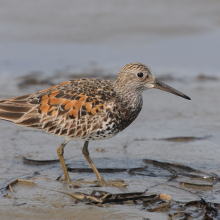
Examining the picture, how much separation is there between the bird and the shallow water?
0.61m

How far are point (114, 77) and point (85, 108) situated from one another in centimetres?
576

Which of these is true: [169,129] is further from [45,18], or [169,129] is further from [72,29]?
[45,18]

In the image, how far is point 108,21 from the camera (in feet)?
51.2

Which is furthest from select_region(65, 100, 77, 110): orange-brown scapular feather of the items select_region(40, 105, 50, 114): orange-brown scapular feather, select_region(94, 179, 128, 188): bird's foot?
select_region(94, 179, 128, 188): bird's foot

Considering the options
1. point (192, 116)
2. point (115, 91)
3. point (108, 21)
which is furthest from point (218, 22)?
point (115, 91)

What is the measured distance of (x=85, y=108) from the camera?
588 cm

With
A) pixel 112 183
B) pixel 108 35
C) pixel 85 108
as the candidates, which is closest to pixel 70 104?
pixel 85 108

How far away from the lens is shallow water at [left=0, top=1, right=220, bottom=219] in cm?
531

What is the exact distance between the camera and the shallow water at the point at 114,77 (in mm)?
5312

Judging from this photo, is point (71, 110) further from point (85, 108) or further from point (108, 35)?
point (108, 35)

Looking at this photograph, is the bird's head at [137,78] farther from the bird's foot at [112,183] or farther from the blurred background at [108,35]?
the blurred background at [108,35]

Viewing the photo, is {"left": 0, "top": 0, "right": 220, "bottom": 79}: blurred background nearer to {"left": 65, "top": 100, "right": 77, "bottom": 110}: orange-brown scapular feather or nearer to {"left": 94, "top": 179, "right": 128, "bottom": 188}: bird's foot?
{"left": 65, "top": 100, "right": 77, "bottom": 110}: orange-brown scapular feather

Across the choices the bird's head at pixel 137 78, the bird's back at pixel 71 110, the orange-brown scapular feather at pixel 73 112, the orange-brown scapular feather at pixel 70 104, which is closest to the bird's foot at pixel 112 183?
the bird's back at pixel 71 110

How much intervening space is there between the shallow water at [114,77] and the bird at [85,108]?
608 mm
